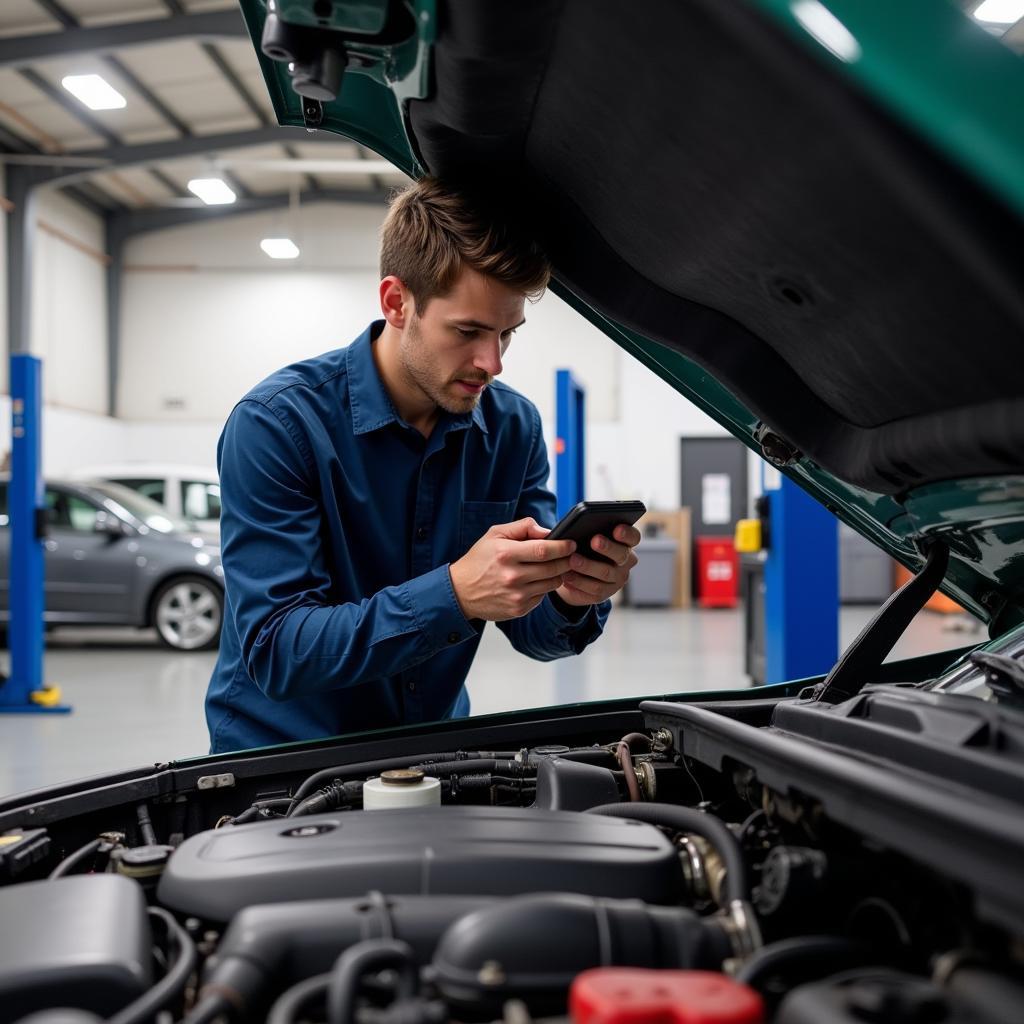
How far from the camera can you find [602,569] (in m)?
1.32

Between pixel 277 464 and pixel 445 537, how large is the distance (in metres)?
0.33

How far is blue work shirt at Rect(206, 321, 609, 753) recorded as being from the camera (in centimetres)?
124

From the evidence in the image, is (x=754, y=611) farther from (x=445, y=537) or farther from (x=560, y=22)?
(x=560, y=22)

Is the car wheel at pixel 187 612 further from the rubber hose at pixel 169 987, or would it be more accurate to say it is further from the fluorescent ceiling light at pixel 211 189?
the rubber hose at pixel 169 987

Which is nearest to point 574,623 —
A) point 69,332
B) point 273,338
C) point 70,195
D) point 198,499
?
point 198,499

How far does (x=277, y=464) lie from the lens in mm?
1381

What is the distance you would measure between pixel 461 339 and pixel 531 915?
3.06 ft

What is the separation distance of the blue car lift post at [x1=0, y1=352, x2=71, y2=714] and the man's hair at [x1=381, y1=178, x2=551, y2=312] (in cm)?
393

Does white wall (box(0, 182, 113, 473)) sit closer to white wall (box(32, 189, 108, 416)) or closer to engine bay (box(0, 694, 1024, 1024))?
white wall (box(32, 189, 108, 416))

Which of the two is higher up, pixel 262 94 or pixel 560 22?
pixel 262 94

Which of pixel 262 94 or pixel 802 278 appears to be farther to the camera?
pixel 262 94

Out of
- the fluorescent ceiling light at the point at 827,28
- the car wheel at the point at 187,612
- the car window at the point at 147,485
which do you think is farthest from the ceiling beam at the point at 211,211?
the fluorescent ceiling light at the point at 827,28

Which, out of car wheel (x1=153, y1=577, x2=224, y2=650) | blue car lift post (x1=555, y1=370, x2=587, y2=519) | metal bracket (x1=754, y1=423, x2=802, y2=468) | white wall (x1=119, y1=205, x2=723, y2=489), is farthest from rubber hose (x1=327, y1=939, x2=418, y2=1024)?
white wall (x1=119, y1=205, x2=723, y2=489)

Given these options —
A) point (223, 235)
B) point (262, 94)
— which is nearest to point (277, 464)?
point (262, 94)
